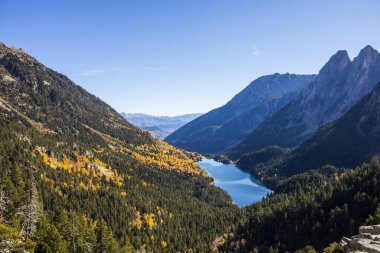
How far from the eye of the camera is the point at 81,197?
181 meters

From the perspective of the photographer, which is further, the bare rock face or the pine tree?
the pine tree

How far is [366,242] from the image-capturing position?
39.1 metres

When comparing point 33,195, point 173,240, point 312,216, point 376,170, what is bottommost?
point 173,240

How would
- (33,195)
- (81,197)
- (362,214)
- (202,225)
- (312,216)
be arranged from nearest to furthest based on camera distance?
1. (33,195)
2. (362,214)
3. (312,216)
4. (81,197)
5. (202,225)

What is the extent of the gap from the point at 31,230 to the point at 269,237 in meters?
120

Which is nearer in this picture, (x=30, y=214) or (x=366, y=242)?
(x=366, y=242)

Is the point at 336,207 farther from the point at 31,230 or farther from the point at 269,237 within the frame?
the point at 31,230

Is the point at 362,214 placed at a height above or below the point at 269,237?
above

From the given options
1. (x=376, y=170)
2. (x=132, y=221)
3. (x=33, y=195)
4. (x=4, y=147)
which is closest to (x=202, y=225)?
(x=132, y=221)

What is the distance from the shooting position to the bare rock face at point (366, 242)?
122 ft

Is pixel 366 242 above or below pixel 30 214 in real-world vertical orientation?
above

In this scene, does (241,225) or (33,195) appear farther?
(241,225)

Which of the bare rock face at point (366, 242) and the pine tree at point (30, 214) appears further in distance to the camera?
the pine tree at point (30, 214)

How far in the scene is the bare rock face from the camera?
37125 millimetres
